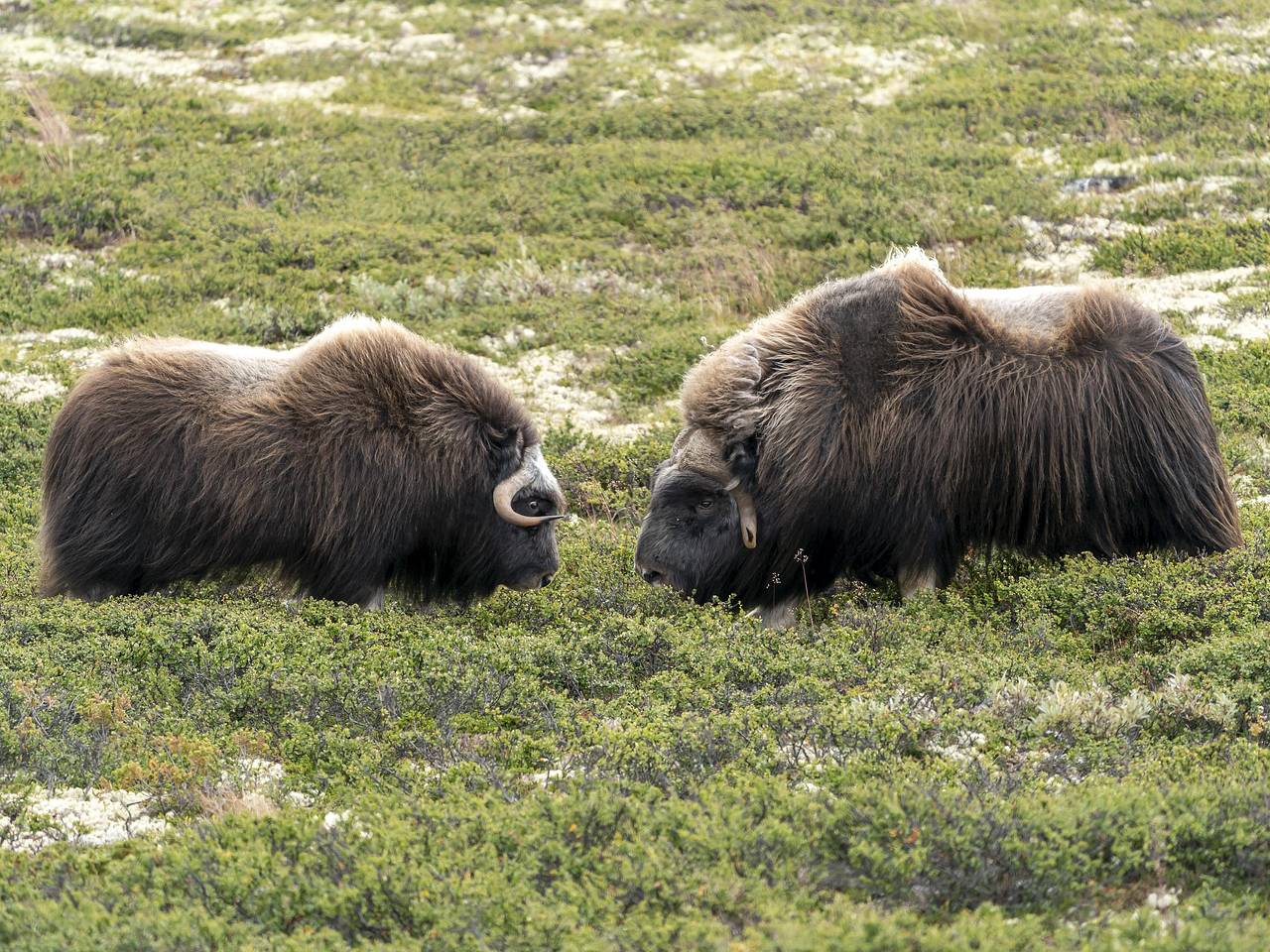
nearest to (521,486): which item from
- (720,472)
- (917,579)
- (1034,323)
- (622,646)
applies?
(720,472)

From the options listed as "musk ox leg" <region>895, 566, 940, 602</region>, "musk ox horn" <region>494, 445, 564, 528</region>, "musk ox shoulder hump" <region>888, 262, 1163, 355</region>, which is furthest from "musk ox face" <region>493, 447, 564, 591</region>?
"musk ox shoulder hump" <region>888, 262, 1163, 355</region>

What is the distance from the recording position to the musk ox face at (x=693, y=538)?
19.0ft

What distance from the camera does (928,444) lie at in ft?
18.0

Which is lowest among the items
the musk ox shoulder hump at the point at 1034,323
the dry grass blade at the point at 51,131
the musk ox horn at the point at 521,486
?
the musk ox horn at the point at 521,486

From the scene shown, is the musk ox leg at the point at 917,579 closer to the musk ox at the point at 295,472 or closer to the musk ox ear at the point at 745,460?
the musk ox ear at the point at 745,460

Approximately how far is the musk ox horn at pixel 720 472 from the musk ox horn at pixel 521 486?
0.84 metres

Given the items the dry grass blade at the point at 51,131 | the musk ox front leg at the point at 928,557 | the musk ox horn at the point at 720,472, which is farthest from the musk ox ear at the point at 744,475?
the dry grass blade at the point at 51,131

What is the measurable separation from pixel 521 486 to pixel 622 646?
1.41 m

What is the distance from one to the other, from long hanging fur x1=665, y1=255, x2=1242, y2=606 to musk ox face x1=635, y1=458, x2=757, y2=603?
0.16ft

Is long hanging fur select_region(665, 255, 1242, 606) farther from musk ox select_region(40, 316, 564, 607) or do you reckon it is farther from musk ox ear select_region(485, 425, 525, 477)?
musk ox select_region(40, 316, 564, 607)

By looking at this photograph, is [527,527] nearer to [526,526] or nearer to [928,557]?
[526,526]

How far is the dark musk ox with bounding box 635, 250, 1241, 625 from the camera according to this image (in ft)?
18.0

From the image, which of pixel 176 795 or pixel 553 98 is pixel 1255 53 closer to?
pixel 553 98

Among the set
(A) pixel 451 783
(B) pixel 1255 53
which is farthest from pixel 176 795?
(B) pixel 1255 53
